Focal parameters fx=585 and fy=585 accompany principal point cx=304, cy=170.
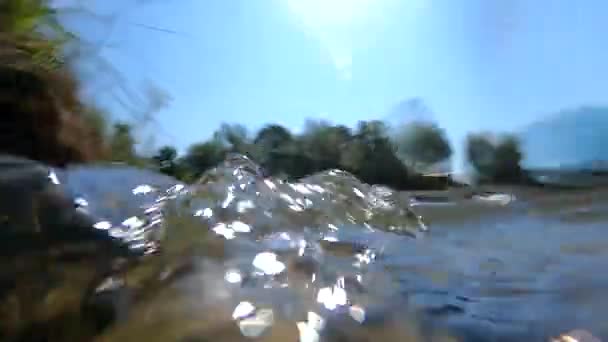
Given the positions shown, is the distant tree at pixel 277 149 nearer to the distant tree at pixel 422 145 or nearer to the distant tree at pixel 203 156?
the distant tree at pixel 203 156

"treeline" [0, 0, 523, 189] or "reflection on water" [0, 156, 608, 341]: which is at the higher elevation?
"treeline" [0, 0, 523, 189]

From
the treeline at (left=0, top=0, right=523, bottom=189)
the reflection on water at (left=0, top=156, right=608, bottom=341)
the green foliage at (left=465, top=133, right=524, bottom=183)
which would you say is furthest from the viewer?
the green foliage at (left=465, top=133, right=524, bottom=183)

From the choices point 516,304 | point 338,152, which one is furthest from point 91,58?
point 338,152

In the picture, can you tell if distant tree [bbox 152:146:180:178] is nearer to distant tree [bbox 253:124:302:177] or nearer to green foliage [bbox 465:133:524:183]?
distant tree [bbox 253:124:302:177]

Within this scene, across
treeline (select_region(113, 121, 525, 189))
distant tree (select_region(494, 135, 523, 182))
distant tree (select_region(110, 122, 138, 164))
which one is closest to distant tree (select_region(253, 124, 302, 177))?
treeline (select_region(113, 121, 525, 189))

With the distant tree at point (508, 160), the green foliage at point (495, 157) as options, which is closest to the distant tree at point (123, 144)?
the green foliage at point (495, 157)

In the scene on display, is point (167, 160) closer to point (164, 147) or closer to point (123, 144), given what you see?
point (164, 147)

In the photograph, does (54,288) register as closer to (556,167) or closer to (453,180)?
(453,180)
